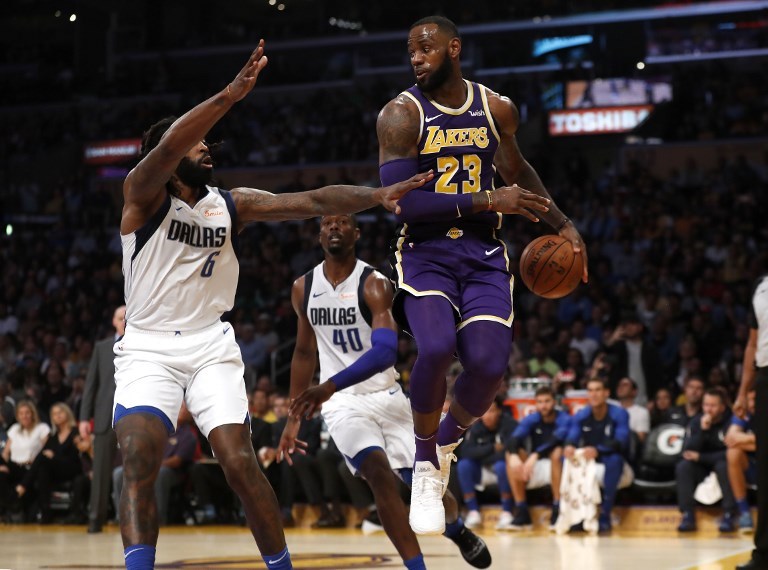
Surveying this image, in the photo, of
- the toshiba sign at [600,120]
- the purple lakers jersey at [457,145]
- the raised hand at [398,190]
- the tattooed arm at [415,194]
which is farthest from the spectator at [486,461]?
the toshiba sign at [600,120]

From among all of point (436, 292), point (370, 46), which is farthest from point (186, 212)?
point (370, 46)

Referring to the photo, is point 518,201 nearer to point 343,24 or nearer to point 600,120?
point 600,120

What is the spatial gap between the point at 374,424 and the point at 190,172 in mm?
2521

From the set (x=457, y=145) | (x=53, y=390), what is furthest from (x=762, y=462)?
(x=53, y=390)

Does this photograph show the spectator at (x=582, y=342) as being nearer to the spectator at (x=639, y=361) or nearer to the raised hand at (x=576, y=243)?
the spectator at (x=639, y=361)

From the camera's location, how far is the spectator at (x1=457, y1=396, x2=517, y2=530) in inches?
482

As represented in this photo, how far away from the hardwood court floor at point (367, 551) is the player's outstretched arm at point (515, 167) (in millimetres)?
3450

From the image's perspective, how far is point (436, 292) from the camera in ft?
19.1

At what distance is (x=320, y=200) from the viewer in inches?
222

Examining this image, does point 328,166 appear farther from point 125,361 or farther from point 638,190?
point 125,361

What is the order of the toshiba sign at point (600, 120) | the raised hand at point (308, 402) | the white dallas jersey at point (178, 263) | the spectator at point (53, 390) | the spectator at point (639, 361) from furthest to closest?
the toshiba sign at point (600, 120)
the spectator at point (53, 390)
the spectator at point (639, 361)
the raised hand at point (308, 402)
the white dallas jersey at point (178, 263)

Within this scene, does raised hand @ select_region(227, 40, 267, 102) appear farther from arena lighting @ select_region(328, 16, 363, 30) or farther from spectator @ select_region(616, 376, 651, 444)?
arena lighting @ select_region(328, 16, 363, 30)

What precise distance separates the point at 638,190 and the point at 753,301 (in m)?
12.3

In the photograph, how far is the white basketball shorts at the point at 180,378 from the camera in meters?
5.42
